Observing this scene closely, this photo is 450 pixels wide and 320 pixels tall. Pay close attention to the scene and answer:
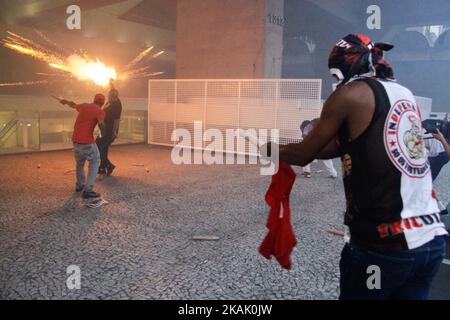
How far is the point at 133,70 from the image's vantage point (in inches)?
845

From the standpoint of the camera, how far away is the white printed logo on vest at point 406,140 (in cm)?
183

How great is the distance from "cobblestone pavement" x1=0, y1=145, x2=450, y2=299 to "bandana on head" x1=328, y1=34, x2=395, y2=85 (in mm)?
2295

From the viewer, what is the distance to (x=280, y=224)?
2340 mm

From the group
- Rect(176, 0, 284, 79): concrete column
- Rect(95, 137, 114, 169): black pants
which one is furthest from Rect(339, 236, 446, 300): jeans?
Rect(176, 0, 284, 79): concrete column

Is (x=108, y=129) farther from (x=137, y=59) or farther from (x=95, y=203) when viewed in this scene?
(x=137, y=59)

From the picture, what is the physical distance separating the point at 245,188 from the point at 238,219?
217cm

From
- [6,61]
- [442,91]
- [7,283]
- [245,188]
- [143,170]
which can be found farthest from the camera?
[442,91]

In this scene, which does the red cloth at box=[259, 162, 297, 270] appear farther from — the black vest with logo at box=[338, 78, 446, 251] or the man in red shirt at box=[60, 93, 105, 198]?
the man in red shirt at box=[60, 93, 105, 198]

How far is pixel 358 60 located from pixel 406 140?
1.67 feet

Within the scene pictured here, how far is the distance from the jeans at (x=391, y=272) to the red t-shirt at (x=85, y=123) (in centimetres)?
595

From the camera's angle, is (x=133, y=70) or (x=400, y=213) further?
(x=133, y=70)

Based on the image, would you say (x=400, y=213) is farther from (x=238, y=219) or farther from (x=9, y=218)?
(x=9, y=218)

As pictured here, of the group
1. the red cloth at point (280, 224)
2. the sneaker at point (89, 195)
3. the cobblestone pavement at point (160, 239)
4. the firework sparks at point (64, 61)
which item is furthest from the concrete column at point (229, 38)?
the red cloth at point (280, 224)
